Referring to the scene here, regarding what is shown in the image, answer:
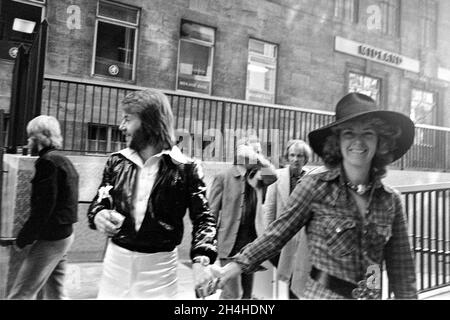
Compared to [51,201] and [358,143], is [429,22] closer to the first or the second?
[358,143]

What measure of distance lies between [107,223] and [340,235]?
76 cm

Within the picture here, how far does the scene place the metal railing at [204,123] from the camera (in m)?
1.65

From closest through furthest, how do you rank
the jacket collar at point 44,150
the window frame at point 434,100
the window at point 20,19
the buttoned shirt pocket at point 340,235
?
the buttoned shirt pocket at point 340,235 → the window at point 20,19 → the jacket collar at point 44,150 → the window frame at point 434,100

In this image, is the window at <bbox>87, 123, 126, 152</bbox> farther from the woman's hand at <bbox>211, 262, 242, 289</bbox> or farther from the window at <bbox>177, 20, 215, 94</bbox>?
the woman's hand at <bbox>211, 262, 242, 289</bbox>

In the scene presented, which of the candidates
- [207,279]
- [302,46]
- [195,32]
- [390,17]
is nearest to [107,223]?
[207,279]

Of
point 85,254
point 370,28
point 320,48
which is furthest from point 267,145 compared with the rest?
point 85,254

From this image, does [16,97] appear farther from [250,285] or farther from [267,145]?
[250,285]

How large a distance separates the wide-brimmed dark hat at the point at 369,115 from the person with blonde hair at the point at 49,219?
1.11m

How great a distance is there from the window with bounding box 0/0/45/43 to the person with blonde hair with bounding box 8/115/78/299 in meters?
0.38

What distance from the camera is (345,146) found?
1219mm

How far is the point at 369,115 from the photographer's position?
1.20 m

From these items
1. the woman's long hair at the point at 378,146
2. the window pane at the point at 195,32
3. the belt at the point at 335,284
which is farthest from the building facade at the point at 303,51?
the belt at the point at 335,284

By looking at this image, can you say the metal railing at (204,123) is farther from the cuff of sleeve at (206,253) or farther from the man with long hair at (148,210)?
the cuff of sleeve at (206,253)
